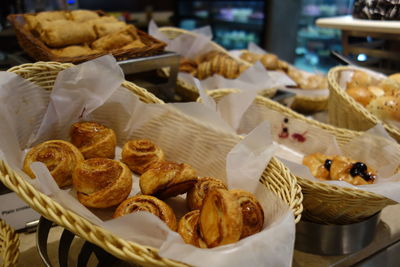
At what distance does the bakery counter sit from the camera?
3.59 ft

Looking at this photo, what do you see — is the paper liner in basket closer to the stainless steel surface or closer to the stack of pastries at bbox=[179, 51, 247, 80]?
the stainless steel surface

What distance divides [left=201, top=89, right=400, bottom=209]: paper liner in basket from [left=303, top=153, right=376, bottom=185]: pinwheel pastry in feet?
0.13

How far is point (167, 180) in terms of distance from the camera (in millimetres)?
935

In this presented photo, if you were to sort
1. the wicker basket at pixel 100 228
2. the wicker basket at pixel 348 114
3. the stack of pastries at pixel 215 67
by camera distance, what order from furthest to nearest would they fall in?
the stack of pastries at pixel 215 67 < the wicker basket at pixel 348 114 < the wicker basket at pixel 100 228

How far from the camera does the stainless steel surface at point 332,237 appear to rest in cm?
108

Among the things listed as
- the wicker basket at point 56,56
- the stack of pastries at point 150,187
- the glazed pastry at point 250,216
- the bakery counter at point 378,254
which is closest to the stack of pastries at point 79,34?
the wicker basket at point 56,56

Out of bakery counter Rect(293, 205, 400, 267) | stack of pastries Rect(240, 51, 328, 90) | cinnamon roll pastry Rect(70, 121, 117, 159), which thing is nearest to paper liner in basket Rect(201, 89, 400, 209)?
bakery counter Rect(293, 205, 400, 267)

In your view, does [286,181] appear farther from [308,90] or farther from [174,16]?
[174,16]

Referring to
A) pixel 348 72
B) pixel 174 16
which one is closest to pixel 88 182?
pixel 348 72

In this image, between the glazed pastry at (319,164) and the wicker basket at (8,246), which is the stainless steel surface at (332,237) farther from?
the wicker basket at (8,246)

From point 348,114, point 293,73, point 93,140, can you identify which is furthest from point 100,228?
point 293,73

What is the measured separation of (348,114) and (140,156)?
97 cm

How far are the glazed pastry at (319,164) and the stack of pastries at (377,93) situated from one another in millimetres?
398

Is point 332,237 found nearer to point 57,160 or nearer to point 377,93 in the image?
point 57,160
